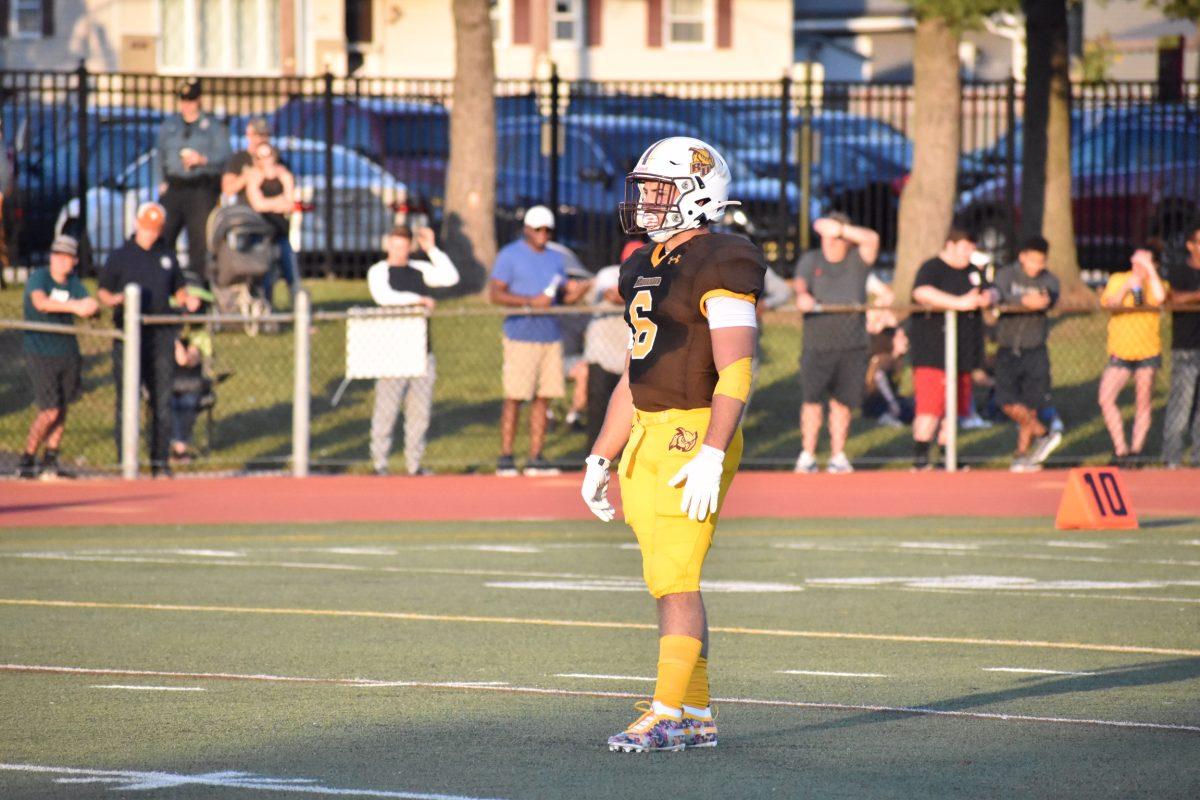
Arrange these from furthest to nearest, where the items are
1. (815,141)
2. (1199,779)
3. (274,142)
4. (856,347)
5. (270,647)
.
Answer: (815,141) < (274,142) < (856,347) < (270,647) < (1199,779)

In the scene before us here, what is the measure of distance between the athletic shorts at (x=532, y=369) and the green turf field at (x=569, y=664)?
328 cm

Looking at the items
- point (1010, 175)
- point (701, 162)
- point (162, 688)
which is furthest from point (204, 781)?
point (1010, 175)

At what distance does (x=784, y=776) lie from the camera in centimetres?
659

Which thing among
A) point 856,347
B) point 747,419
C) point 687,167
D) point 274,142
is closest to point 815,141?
point 274,142

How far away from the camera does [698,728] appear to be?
23.1ft

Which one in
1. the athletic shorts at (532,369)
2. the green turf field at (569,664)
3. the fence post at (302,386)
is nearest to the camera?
the green turf field at (569,664)

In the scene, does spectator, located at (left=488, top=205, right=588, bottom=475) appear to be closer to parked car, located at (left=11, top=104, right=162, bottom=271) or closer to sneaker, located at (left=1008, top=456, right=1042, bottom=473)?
sneaker, located at (left=1008, top=456, right=1042, bottom=473)

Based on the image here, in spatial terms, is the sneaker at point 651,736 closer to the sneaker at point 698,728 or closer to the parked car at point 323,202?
the sneaker at point 698,728

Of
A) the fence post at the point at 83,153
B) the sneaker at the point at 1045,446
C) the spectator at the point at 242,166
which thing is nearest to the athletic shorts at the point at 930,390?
the sneaker at the point at 1045,446

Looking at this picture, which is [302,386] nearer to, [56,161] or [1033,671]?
[56,161]

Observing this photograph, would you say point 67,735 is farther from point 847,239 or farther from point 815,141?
point 815,141

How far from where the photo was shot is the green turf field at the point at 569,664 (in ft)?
21.7

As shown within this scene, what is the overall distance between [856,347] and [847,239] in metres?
0.98

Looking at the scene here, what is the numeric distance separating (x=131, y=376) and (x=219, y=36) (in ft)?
101
